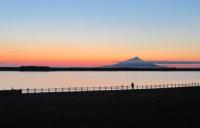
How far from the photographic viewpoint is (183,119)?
31.2m

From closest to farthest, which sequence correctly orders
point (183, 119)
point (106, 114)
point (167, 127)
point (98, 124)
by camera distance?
1. point (167, 127)
2. point (98, 124)
3. point (183, 119)
4. point (106, 114)

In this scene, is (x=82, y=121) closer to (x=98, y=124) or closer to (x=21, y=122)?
(x=98, y=124)

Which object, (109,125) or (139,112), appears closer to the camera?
(109,125)

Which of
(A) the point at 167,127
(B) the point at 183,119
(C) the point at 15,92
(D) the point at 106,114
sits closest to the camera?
(A) the point at 167,127

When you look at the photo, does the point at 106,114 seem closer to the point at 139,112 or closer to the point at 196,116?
the point at 139,112

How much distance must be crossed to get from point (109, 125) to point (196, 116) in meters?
8.23

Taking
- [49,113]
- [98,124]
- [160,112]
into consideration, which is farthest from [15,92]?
[98,124]

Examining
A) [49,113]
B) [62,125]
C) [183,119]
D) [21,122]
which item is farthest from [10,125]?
[183,119]

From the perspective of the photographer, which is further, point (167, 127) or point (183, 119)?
point (183, 119)

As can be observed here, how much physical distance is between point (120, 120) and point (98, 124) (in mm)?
2601

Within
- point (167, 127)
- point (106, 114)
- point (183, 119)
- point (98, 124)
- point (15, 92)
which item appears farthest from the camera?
point (15, 92)

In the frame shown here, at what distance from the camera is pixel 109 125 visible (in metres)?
28.7

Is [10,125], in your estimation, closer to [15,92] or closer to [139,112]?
[139,112]

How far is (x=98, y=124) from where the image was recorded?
29297 mm
